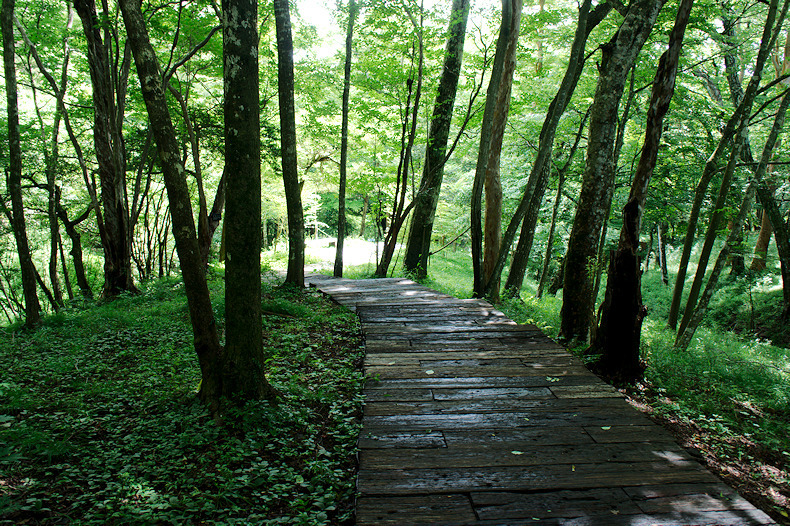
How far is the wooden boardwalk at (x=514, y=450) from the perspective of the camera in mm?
2240

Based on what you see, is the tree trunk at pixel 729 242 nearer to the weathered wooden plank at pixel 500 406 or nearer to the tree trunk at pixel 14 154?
the weathered wooden plank at pixel 500 406

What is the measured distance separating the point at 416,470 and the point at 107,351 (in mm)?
4591

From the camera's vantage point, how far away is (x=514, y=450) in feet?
9.16

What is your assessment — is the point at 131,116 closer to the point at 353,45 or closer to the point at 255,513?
the point at 353,45

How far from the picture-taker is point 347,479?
2717mm

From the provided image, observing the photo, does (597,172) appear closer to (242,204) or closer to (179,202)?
(242,204)

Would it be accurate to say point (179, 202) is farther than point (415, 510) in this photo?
Yes

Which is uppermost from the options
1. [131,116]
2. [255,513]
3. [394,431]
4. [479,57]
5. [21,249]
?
[479,57]

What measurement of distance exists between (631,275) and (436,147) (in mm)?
7290

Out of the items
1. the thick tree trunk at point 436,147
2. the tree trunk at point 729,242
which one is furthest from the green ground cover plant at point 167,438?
the thick tree trunk at point 436,147

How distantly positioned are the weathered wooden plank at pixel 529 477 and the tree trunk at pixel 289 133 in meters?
5.94

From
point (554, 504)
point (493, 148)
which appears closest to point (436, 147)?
point (493, 148)

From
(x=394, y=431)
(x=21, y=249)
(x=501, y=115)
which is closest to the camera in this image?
(x=394, y=431)

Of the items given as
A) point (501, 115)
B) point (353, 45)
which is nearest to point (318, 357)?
point (501, 115)
